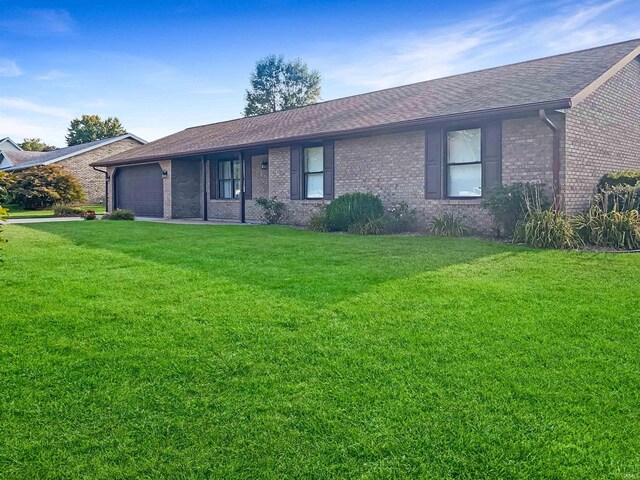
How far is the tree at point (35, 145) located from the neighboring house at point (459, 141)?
192 feet

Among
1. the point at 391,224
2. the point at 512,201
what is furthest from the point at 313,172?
the point at 512,201

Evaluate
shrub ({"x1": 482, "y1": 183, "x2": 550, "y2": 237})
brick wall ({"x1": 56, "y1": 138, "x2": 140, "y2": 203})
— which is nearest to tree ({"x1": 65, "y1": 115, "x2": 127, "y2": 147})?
brick wall ({"x1": 56, "y1": 138, "x2": 140, "y2": 203})

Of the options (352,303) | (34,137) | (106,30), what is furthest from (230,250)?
(34,137)

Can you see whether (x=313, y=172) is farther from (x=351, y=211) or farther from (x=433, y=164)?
(x=433, y=164)

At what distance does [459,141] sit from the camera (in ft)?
39.8

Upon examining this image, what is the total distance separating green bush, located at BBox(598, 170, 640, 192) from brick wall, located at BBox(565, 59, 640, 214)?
16 centimetres

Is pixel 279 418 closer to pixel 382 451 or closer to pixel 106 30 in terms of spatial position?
pixel 382 451

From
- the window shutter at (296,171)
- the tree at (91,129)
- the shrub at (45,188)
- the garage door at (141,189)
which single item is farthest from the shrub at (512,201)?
the tree at (91,129)

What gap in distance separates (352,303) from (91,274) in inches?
148

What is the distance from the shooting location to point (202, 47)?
638 inches

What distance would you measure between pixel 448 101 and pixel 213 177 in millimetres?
10787

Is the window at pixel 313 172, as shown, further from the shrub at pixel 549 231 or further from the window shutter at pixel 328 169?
the shrub at pixel 549 231

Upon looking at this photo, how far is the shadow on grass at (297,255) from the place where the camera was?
19.9 ft

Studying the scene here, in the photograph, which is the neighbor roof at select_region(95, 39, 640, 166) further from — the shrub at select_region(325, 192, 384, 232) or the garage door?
the shrub at select_region(325, 192, 384, 232)
